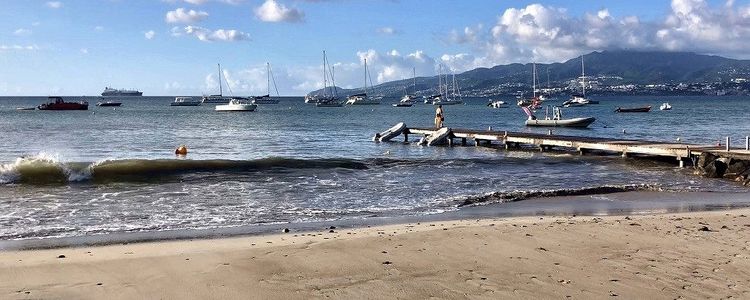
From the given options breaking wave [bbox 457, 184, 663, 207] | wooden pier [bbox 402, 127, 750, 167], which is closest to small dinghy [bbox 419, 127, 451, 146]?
wooden pier [bbox 402, 127, 750, 167]

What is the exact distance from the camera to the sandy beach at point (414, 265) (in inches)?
312

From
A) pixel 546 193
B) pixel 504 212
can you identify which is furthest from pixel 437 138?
pixel 504 212

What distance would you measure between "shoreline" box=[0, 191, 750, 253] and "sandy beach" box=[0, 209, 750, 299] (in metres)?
0.83

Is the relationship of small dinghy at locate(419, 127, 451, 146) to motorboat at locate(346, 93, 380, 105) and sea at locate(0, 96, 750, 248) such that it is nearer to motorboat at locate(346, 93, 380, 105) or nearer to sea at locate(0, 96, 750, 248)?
sea at locate(0, 96, 750, 248)

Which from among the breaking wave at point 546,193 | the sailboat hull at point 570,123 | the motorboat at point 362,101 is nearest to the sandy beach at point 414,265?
the breaking wave at point 546,193

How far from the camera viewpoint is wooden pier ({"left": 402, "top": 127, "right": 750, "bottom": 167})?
83.9ft

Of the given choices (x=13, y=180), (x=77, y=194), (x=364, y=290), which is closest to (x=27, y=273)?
(x=364, y=290)

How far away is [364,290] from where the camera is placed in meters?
7.96

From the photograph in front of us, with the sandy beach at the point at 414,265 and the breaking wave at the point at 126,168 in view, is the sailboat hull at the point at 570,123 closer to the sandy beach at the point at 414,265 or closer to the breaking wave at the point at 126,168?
the breaking wave at the point at 126,168

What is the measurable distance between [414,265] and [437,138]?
103ft

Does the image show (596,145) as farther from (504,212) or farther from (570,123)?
(570,123)

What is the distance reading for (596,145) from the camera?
31.2 meters

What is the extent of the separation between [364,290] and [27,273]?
4450 millimetres

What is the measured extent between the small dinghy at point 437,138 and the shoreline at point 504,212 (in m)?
21.8
